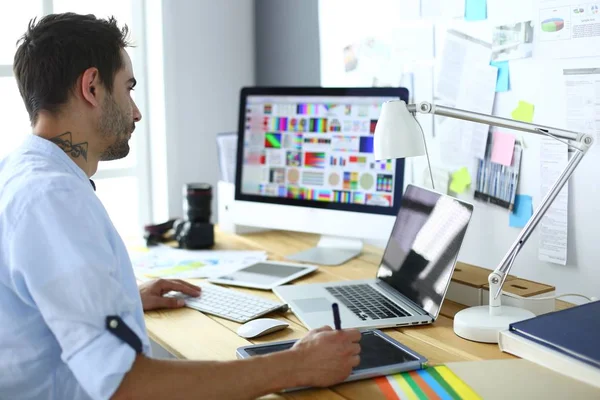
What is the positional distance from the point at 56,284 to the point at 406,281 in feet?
2.85

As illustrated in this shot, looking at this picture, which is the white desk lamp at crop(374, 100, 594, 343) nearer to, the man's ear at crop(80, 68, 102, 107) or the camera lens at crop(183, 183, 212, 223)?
the man's ear at crop(80, 68, 102, 107)

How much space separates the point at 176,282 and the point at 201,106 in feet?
3.77

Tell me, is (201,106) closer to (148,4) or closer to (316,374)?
(148,4)

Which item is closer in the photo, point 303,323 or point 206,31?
point 303,323

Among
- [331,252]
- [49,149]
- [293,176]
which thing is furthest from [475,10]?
[49,149]

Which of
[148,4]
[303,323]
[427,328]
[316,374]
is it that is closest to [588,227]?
[427,328]

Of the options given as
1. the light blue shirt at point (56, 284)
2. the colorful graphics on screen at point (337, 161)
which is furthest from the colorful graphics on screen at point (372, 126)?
the light blue shirt at point (56, 284)

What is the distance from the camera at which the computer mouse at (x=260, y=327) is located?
1.45 meters

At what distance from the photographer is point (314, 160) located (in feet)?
6.77

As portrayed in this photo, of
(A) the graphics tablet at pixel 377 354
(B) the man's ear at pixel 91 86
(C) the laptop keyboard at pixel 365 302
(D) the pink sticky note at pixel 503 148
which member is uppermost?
(B) the man's ear at pixel 91 86

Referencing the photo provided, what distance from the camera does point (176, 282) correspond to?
5.70ft

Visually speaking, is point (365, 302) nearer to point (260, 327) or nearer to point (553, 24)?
point (260, 327)

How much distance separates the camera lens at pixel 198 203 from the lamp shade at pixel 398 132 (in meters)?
0.96

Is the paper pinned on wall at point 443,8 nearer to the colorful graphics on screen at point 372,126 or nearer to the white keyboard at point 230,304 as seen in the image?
the colorful graphics on screen at point 372,126
